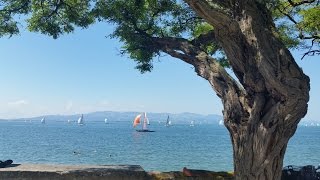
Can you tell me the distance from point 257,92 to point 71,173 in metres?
4.50

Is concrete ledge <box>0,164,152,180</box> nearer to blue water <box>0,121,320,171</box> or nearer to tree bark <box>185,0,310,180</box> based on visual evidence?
tree bark <box>185,0,310,180</box>

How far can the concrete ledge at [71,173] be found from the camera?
9680 millimetres

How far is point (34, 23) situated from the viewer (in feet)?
43.6

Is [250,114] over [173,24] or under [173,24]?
under

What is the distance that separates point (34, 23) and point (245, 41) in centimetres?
725

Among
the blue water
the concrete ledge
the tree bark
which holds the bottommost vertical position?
the blue water

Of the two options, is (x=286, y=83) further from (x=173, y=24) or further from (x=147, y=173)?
(x=173, y=24)

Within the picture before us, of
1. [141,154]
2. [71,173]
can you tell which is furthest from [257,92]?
[141,154]

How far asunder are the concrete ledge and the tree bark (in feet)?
8.67

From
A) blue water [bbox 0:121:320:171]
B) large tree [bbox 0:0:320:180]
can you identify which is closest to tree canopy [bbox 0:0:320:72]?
large tree [bbox 0:0:320:180]

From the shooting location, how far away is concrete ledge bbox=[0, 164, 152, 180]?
9.68 metres

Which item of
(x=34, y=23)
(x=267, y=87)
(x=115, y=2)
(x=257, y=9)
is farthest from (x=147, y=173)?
(x=34, y=23)

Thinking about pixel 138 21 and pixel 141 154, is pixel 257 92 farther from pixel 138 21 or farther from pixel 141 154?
pixel 141 154

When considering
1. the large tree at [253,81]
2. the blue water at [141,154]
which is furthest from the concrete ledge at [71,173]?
the blue water at [141,154]
